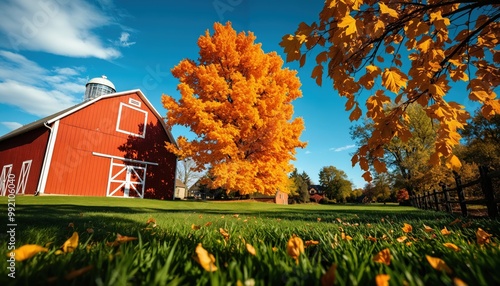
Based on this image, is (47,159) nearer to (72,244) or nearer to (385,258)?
(72,244)

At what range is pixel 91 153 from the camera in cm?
→ 1484

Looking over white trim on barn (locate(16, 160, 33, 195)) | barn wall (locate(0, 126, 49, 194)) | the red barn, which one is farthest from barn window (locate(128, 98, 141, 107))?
white trim on barn (locate(16, 160, 33, 195))

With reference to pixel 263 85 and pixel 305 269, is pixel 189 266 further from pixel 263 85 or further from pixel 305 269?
pixel 263 85

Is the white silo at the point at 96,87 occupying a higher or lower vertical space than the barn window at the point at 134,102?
higher

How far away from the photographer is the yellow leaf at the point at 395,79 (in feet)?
6.33

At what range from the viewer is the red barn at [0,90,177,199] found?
13.8m

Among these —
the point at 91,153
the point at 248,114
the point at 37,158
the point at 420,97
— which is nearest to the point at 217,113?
the point at 248,114

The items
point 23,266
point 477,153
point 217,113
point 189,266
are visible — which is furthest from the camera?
point 477,153

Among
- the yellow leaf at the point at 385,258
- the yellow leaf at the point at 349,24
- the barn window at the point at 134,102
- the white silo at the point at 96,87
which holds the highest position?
the white silo at the point at 96,87

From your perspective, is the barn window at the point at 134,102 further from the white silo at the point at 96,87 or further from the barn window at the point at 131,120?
the white silo at the point at 96,87

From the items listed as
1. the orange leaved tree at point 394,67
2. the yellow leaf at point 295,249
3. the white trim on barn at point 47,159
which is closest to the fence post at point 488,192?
the orange leaved tree at point 394,67

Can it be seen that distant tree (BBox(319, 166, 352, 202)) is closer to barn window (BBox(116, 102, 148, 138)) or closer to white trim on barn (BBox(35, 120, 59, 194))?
barn window (BBox(116, 102, 148, 138))

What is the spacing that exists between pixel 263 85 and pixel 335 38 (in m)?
12.7

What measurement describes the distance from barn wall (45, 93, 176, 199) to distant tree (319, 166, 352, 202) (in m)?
57.9
